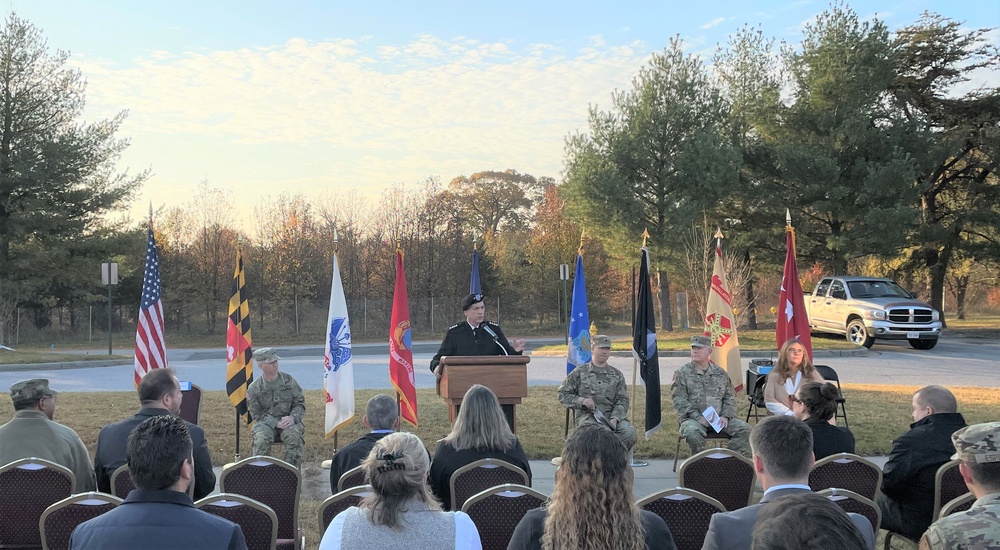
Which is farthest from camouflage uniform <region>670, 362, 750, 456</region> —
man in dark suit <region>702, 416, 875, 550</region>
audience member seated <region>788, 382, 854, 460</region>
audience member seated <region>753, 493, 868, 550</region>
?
audience member seated <region>753, 493, 868, 550</region>

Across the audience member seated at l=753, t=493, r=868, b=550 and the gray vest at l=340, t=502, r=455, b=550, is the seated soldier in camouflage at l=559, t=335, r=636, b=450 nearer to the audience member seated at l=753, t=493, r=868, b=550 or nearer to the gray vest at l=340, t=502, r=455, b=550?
the gray vest at l=340, t=502, r=455, b=550

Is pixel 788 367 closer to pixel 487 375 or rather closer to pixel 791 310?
pixel 791 310

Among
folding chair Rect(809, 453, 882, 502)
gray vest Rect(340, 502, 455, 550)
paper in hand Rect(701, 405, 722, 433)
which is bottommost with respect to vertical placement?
paper in hand Rect(701, 405, 722, 433)

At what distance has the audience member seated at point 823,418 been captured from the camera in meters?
6.03

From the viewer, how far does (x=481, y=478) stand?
486 cm

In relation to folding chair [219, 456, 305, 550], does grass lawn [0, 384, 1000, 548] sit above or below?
below

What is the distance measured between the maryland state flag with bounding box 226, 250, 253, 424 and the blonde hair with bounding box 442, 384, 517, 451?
18.8 feet

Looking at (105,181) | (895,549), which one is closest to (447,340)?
(895,549)

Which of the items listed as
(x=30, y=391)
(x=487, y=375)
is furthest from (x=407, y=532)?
(x=487, y=375)

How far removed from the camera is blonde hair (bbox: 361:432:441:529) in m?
3.11

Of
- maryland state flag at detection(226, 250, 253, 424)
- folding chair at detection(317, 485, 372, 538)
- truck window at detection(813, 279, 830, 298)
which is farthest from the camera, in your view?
truck window at detection(813, 279, 830, 298)

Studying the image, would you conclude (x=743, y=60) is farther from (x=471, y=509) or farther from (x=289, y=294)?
(x=471, y=509)

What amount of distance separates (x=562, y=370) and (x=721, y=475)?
15005mm

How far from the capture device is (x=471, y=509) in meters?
4.07
